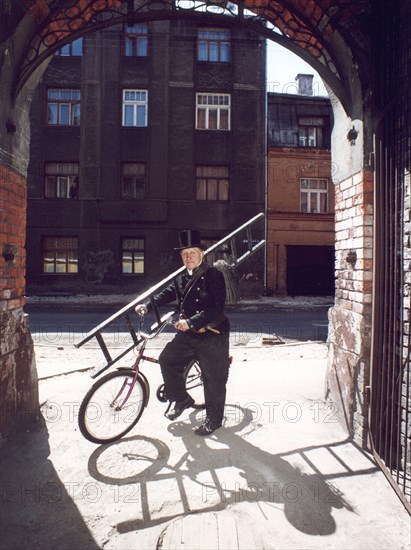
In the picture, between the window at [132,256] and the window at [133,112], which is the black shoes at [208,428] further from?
the window at [133,112]

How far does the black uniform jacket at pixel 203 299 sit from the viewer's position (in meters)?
3.57

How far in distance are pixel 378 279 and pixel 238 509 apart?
2065 millimetres

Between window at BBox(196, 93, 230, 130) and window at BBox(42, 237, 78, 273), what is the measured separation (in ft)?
27.1

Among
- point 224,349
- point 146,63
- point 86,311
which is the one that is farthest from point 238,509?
point 146,63

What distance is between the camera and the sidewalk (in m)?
2.25

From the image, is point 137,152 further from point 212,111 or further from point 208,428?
point 208,428

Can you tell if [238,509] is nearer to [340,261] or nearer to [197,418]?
[197,418]

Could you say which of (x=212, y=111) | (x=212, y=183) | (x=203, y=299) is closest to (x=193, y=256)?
(x=203, y=299)

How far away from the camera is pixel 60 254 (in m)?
17.6

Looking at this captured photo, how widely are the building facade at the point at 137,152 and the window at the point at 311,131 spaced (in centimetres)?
249

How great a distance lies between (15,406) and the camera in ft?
11.1

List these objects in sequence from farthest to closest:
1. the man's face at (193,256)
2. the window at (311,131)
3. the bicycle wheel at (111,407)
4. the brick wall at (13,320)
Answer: the window at (311,131) → the man's face at (193,256) → the bicycle wheel at (111,407) → the brick wall at (13,320)

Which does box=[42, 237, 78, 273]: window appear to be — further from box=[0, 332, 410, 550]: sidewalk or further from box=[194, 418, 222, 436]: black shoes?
box=[194, 418, 222, 436]: black shoes

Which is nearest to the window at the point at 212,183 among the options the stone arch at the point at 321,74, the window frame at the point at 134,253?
the window frame at the point at 134,253
